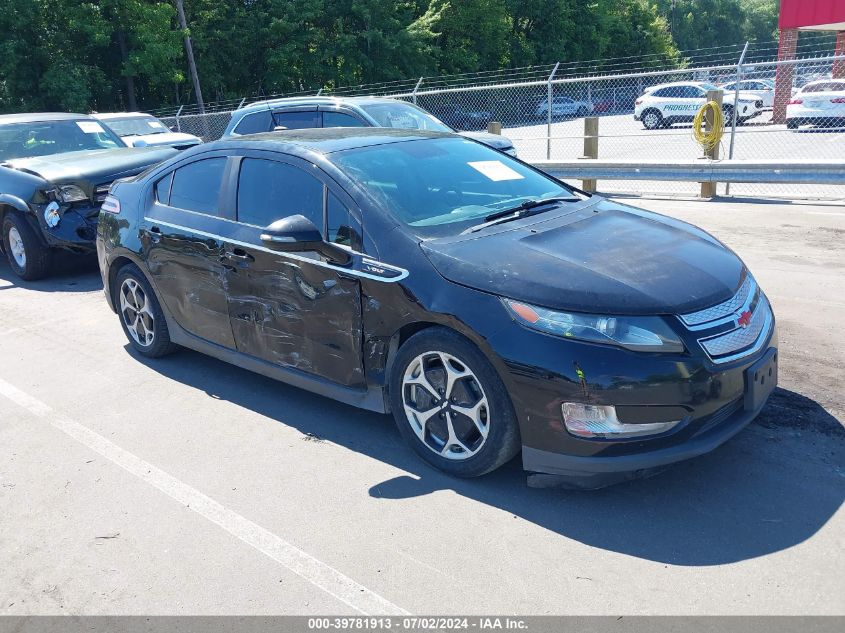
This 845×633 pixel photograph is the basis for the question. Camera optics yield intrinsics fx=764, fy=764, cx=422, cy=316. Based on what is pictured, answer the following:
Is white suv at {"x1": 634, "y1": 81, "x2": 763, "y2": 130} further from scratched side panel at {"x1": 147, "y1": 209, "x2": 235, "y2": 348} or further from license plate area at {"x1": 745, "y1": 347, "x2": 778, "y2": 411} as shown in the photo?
license plate area at {"x1": 745, "y1": 347, "x2": 778, "y2": 411}

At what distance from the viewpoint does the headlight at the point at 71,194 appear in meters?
8.03

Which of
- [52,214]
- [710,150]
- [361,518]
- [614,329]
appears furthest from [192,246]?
[710,150]

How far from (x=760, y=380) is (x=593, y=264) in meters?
0.91

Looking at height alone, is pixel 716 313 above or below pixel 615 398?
above

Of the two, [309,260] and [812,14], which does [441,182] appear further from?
[812,14]

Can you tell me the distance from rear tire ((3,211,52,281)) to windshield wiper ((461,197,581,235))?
614cm

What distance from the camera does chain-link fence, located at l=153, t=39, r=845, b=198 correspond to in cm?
1530

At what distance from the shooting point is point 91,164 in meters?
8.40

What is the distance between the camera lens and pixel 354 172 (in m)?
4.21

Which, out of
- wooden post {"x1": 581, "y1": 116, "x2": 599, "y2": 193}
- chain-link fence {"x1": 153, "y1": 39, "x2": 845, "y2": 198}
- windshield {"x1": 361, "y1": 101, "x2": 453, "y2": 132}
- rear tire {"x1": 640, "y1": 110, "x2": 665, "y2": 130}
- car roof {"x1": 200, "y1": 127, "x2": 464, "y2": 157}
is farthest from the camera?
rear tire {"x1": 640, "y1": 110, "x2": 665, "y2": 130}

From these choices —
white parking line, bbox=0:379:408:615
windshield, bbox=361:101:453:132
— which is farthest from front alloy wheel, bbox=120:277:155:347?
windshield, bbox=361:101:453:132

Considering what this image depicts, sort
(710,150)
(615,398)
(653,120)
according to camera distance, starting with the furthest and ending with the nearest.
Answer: (653,120) < (710,150) < (615,398)

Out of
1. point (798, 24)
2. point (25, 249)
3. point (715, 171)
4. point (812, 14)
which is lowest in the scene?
point (25, 249)

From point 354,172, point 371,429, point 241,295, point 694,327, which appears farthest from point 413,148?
point 694,327
